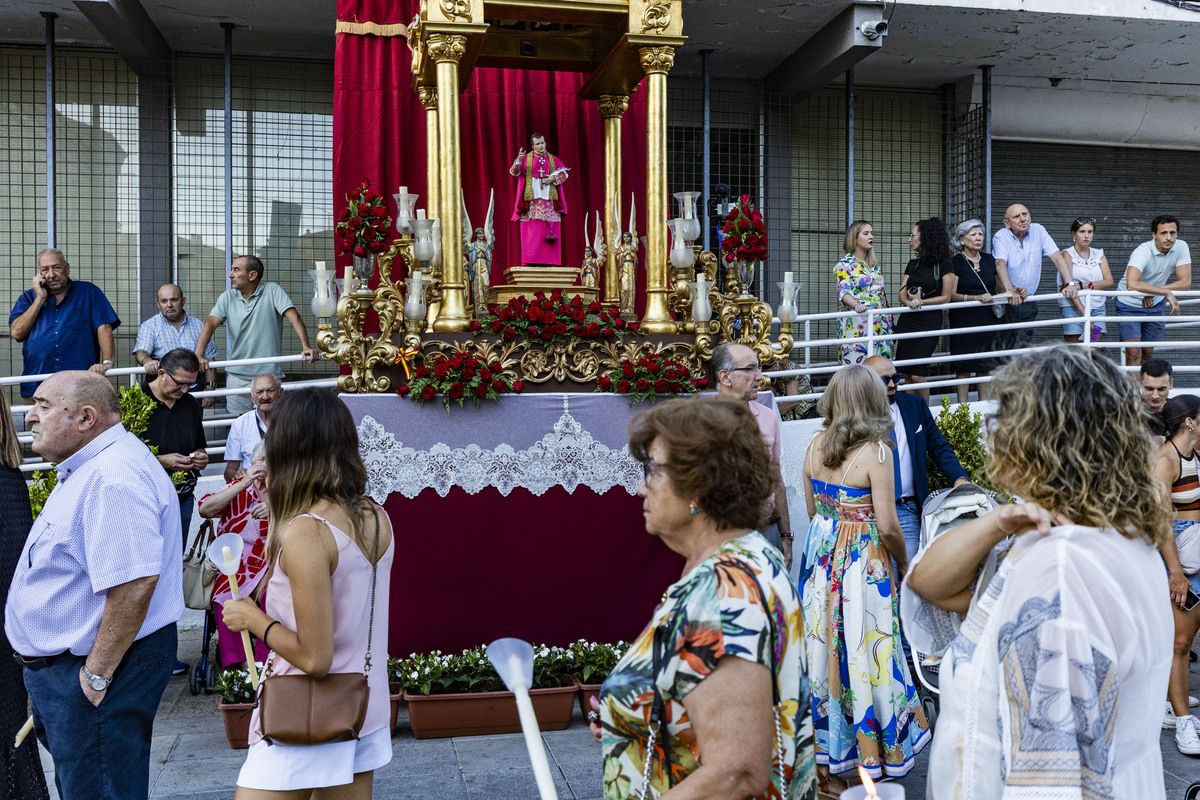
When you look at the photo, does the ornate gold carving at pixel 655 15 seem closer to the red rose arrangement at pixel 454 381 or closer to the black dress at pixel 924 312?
the red rose arrangement at pixel 454 381

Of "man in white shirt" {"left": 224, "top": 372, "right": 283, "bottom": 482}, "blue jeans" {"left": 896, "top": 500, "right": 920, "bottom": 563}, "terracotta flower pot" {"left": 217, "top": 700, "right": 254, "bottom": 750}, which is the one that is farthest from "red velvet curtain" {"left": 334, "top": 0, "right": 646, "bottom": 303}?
Answer: "terracotta flower pot" {"left": 217, "top": 700, "right": 254, "bottom": 750}

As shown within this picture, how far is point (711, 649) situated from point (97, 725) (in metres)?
2.29

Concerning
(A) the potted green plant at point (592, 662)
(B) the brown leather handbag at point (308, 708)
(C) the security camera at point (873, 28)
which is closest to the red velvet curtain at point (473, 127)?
(C) the security camera at point (873, 28)

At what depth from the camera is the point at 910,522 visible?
616 centimetres

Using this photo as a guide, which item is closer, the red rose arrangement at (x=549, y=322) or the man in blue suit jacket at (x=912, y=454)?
the red rose arrangement at (x=549, y=322)

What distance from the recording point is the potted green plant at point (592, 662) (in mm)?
5609

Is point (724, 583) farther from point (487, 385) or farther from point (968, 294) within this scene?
point (968, 294)

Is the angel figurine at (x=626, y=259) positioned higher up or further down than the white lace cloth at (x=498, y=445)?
higher up

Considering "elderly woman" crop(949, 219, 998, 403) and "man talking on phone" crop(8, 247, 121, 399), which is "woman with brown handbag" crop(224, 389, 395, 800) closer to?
"man talking on phone" crop(8, 247, 121, 399)

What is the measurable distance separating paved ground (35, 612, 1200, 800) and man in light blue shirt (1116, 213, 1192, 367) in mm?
5631

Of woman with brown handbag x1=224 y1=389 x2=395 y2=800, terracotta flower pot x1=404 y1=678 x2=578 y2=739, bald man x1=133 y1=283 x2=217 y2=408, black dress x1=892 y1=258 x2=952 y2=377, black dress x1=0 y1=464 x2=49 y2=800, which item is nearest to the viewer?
woman with brown handbag x1=224 y1=389 x2=395 y2=800

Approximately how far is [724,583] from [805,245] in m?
10.0

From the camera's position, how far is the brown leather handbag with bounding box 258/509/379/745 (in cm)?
274

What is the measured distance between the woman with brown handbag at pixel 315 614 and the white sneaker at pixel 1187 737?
4.07 m
